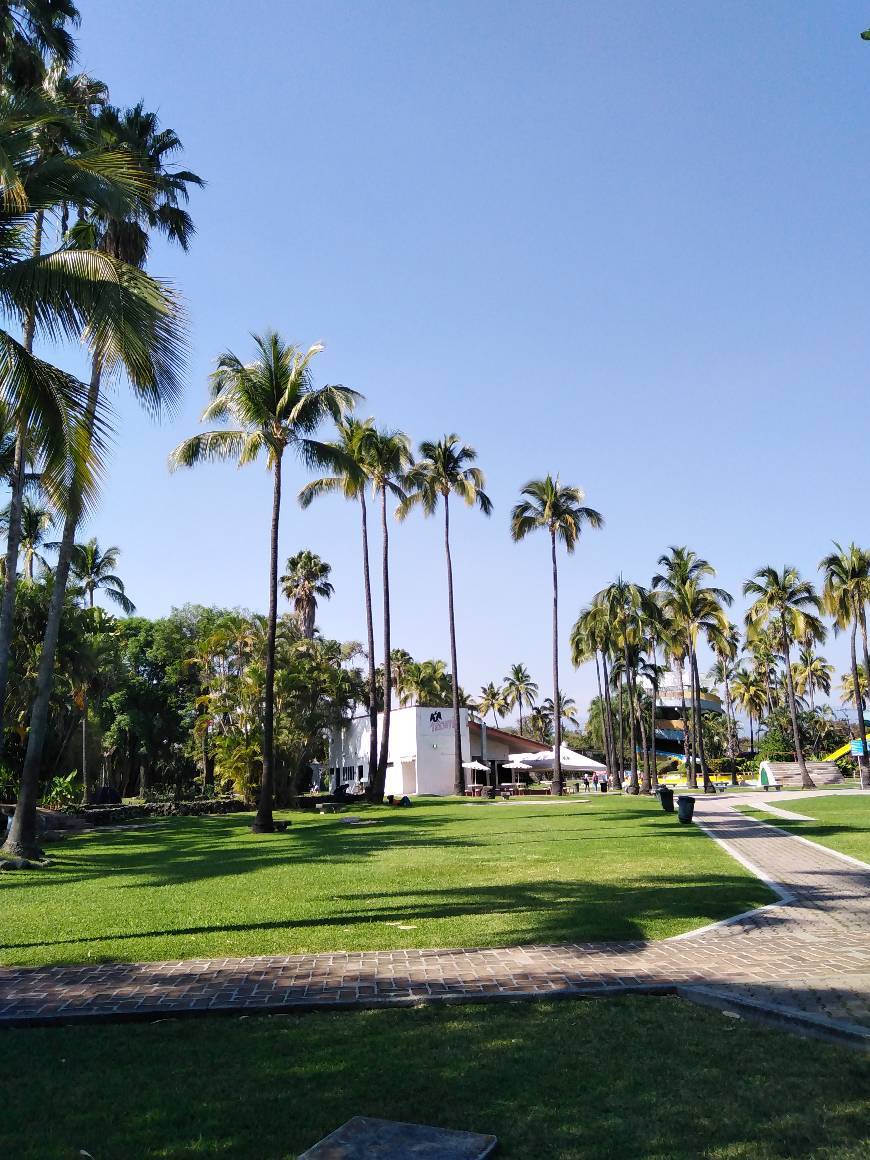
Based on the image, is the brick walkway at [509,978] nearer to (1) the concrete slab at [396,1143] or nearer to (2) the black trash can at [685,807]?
(1) the concrete slab at [396,1143]

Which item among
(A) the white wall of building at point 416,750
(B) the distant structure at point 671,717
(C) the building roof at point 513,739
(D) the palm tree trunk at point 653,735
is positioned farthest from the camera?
(B) the distant structure at point 671,717

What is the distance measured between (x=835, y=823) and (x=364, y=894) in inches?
621

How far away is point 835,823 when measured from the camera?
22.6 metres

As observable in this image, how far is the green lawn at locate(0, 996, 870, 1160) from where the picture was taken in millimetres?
4027

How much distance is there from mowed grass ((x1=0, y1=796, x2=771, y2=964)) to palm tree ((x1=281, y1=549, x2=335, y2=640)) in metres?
41.9

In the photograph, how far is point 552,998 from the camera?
654 cm

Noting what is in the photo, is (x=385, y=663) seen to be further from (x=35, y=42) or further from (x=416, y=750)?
(x=35, y=42)

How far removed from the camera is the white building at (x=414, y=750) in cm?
5397

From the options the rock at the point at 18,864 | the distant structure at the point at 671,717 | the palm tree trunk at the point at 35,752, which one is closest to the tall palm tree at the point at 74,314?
the palm tree trunk at the point at 35,752

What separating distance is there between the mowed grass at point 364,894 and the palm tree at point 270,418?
5641 millimetres

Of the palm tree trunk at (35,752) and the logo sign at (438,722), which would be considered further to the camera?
the logo sign at (438,722)

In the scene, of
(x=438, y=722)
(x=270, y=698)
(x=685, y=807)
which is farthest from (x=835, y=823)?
(x=438, y=722)

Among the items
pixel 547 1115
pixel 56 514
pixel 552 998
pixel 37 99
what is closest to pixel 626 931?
pixel 552 998

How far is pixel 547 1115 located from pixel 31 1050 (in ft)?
11.0
